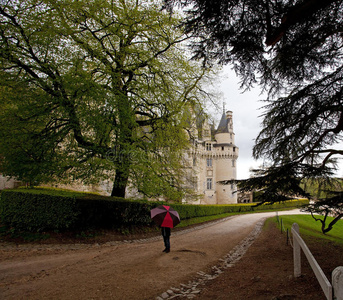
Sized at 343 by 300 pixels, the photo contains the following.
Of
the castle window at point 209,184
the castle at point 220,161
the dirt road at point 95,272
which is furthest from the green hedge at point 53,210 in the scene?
the castle window at point 209,184

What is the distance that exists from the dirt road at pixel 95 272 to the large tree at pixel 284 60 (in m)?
2.73

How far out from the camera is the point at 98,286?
431cm

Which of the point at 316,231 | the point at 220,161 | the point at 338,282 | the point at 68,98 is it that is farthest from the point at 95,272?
the point at 220,161

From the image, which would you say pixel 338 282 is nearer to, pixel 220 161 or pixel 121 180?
pixel 121 180

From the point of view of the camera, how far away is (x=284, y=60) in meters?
5.55

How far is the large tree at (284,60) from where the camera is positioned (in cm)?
427

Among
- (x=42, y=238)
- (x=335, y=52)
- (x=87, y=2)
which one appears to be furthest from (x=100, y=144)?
(x=335, y=52)

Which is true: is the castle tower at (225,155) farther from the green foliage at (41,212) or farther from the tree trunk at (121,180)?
the green foliage at (41,212)

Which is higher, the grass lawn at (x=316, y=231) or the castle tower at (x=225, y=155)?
the castle tower at (x=225, y=155)

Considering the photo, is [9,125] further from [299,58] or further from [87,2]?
[299,58]

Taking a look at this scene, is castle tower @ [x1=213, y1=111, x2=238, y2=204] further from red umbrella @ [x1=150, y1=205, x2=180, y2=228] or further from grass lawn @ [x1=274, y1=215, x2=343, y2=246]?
red umbrella @ [x1=150, y1=205, x2=180, y2=228]

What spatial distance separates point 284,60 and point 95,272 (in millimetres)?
6750

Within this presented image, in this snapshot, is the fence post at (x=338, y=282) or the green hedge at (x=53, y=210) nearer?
the fence post at (x=338, y=282)

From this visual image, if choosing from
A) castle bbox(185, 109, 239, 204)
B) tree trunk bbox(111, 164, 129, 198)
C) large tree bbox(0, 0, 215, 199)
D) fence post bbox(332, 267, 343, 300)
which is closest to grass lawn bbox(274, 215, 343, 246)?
large tree bbox(0, 0, 215, 199)
